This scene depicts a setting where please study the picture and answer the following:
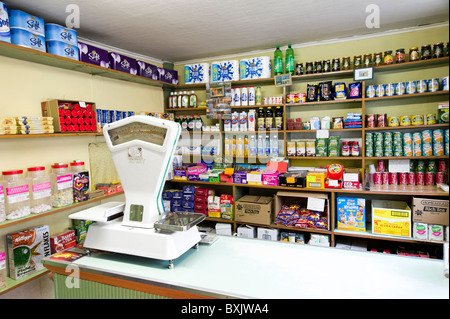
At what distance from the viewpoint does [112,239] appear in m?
1.58

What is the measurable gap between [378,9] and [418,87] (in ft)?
3.24

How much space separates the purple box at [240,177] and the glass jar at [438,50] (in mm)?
2473

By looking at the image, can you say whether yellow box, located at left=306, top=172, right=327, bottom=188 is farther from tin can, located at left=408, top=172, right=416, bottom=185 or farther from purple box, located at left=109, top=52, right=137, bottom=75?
purple box, located at left=109, top=52, right=137, bottom=75

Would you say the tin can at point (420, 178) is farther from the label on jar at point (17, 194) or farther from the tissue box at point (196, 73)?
the label on jar at point (17, 194)

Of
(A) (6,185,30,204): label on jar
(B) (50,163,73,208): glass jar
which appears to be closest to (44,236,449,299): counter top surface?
(A) (6,185,30,204): label on jar

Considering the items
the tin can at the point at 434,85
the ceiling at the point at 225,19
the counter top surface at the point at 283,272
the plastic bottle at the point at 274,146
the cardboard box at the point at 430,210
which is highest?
the ceiling at the point at 225,19

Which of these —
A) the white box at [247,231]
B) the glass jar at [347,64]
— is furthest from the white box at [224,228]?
the glass jar at [347,64]

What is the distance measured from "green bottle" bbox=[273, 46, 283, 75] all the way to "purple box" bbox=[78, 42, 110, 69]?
2079 mm

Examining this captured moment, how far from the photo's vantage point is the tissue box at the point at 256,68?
3.99 meters

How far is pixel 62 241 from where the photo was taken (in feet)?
9.80

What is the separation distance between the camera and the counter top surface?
4.04 ft

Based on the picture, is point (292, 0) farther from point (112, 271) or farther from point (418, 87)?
point (112, 271)
